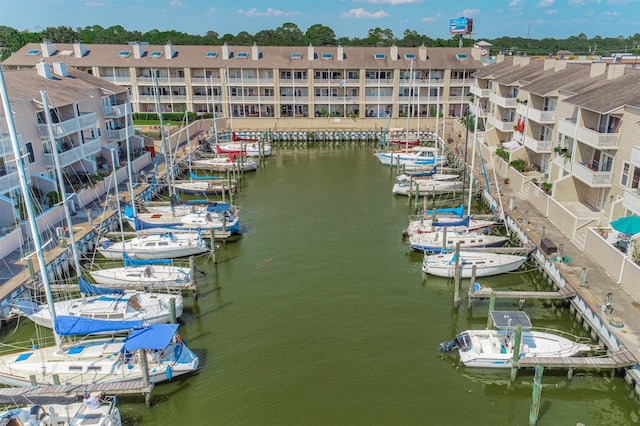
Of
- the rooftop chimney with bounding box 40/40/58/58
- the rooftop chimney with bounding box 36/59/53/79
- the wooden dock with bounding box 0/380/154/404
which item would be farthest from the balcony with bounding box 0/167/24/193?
the rooftop chimney with bounding box 40/40/58/58

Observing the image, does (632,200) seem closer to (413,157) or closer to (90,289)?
(413,157)

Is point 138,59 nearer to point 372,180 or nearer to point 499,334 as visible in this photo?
point 372,180

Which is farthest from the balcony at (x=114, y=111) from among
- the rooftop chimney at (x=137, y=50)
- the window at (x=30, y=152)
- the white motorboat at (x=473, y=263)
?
the white motorboat at (x=473, y=263)

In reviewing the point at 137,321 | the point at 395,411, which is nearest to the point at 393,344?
the point at 395,411

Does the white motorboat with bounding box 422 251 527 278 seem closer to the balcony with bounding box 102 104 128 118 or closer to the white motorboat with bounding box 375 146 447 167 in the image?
the white motorboat with bounding box 375 146 447 167

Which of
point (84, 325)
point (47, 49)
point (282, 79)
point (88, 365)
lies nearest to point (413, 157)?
point (282, 79)
